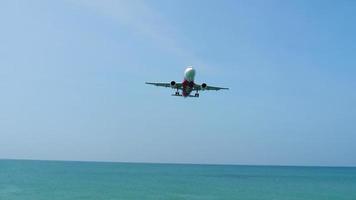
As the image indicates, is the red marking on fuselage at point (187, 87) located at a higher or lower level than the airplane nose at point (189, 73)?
lower

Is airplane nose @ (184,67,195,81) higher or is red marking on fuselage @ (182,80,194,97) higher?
airplane nose @ (184,67,195,81)

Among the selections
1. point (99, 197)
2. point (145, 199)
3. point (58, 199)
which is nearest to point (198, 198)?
point (145, 199)

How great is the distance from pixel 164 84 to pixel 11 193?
4385cm

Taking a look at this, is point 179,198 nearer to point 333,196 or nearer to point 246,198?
point 246,198

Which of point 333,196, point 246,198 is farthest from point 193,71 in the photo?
point 333,196

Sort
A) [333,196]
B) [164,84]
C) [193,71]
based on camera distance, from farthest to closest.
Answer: [333,196] → [164,84] → [193,71]

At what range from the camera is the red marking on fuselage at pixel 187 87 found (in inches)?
1985

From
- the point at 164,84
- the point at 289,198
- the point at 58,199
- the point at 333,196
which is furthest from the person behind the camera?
the point at 333,196

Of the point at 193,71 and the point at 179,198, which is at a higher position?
the point at 193,71

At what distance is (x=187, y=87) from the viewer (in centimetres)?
5084

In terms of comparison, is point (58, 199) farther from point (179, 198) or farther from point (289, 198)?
point (289, 198)

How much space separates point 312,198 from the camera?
86.4m

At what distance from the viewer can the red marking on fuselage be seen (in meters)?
50.4

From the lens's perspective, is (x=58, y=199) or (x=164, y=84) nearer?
(x=164, y=84)
